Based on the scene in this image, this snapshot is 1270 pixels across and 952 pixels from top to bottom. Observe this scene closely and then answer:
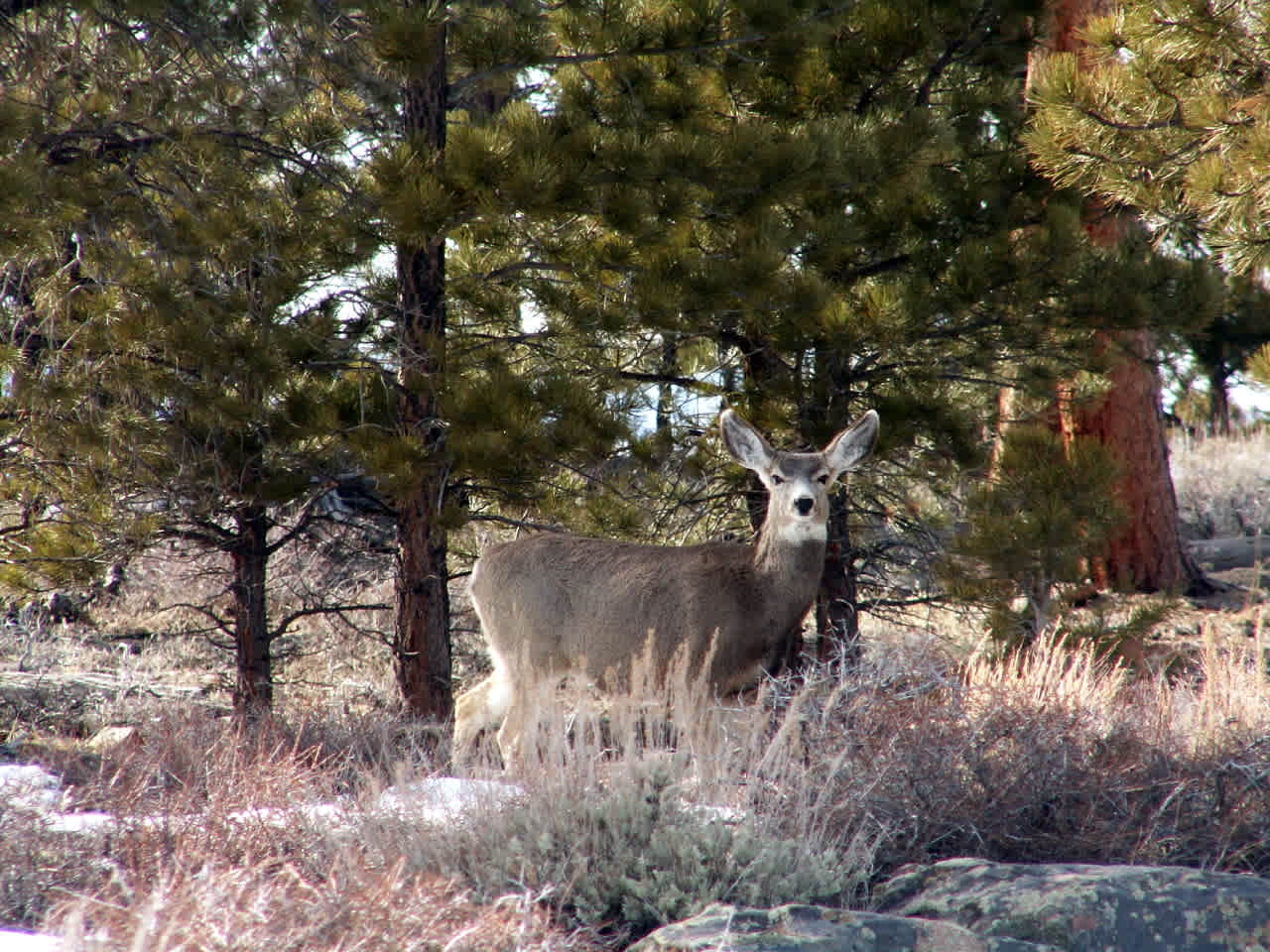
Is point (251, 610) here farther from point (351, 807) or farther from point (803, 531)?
point (351, 807)

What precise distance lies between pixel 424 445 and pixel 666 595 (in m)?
1.95

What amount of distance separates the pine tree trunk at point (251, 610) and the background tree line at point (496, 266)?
0.03 metres

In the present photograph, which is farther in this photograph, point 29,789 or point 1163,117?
point 1163,117

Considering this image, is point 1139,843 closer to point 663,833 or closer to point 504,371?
point 663,833

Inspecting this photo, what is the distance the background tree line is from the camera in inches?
324

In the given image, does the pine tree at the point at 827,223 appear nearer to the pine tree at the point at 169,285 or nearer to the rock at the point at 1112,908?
the pine tree at the point at 169,285

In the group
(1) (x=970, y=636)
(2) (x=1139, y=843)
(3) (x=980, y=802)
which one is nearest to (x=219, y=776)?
(3) (x=980, y=802)

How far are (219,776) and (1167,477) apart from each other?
11801 millimetres

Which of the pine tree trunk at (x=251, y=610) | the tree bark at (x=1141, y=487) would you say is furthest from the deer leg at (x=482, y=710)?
the tree bark at (x=1141, y=487)

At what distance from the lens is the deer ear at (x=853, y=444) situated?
8250 mm

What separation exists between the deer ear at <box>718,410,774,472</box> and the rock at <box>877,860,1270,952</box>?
12.8 feet

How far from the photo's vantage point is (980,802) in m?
5.75

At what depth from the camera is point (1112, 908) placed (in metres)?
4.48

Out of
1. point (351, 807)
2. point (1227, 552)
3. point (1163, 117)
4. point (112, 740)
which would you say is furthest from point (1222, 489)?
point (351, 807)
